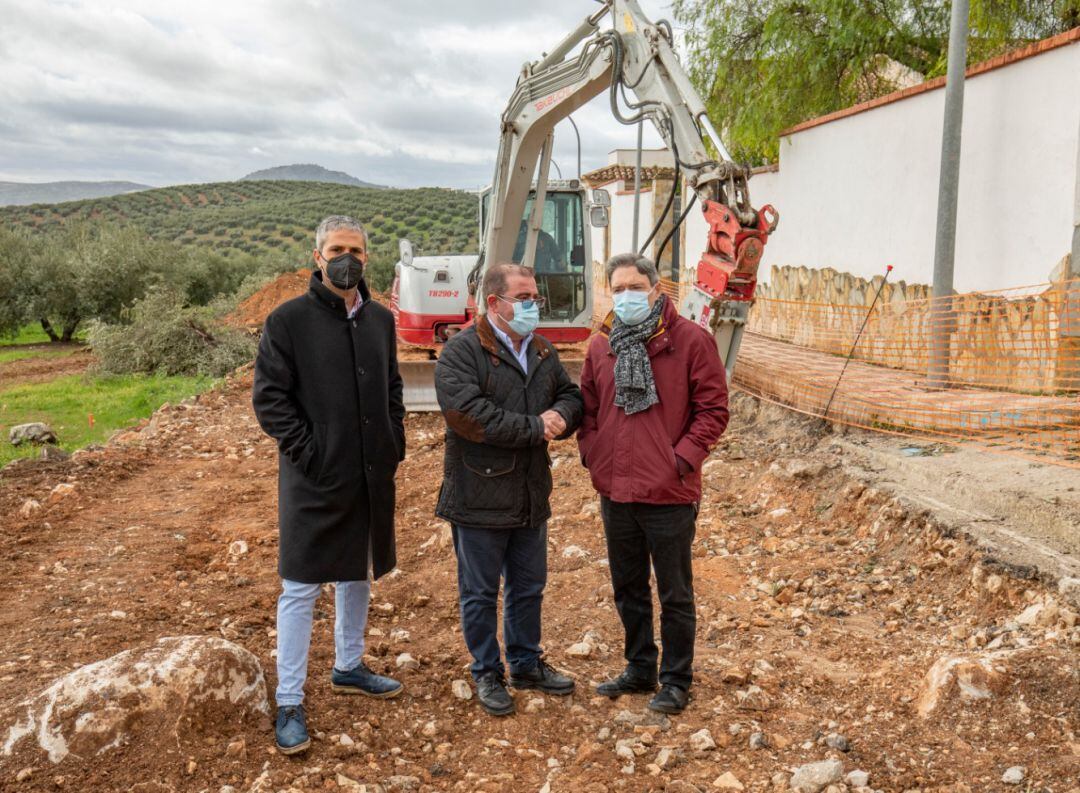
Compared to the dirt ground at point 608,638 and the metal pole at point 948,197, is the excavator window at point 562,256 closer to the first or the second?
the dirt ground at point 608,638

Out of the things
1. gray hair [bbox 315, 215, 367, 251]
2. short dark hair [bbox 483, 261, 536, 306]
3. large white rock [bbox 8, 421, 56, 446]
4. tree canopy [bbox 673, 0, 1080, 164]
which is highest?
tree canopy [bbox 673, 0, 1080, 164]

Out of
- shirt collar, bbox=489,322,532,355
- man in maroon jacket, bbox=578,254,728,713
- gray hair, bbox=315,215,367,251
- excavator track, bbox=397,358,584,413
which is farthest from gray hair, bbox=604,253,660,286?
excavator track, bbox=397,358,584,413

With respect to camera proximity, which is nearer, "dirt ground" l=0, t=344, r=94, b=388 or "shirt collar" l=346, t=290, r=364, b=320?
"shirt collar" l=346, t=290, r=364, b=320

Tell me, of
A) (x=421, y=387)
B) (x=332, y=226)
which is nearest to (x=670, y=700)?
(x=332, y=226)

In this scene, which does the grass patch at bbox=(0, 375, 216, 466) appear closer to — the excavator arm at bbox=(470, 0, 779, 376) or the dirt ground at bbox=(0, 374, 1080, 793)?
the dirt ground at bbox=(0, 374, 1080, 793)

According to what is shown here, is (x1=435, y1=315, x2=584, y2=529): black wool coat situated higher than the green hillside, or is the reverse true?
the green hillside

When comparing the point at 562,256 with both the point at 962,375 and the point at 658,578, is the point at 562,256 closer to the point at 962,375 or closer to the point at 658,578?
the point at 962,375

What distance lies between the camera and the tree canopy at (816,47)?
1138 centimetres

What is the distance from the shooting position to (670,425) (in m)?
3.64

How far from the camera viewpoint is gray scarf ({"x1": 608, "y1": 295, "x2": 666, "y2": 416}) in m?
3.60

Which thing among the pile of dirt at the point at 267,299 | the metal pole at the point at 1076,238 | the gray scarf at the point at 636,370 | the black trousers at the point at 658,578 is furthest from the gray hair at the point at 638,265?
the pile of dirt at the point at 267,299

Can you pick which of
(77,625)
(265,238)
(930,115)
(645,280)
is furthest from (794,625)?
(265,238)

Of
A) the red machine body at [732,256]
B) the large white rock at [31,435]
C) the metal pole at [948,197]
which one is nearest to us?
the red machine body at [732,256]

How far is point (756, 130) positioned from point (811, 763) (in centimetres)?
1245
